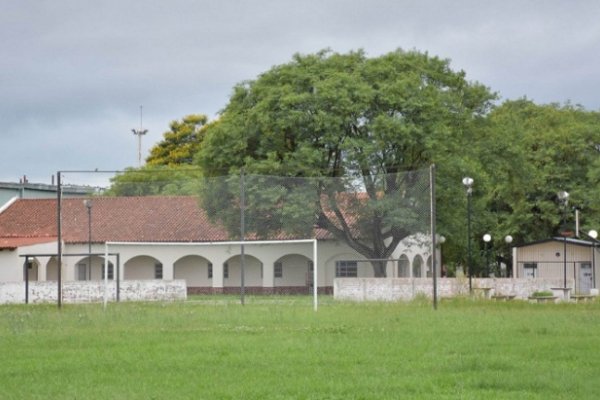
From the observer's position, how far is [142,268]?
136ft

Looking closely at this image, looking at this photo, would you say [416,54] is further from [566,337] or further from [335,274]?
[566,337]

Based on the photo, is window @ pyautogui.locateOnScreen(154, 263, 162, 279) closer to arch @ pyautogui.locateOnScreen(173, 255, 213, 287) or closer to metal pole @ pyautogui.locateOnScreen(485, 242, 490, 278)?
arch @ pyautogui.locateOnScreen(173, 255, 213, 287)

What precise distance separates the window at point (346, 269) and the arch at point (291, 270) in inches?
40.9

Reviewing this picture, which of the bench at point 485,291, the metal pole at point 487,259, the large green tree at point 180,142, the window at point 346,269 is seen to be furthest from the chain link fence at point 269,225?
the large green tree at point 180,142

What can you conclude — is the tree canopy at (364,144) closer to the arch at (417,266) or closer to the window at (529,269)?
the arch at (417,266)

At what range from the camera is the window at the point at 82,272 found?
4341 cm

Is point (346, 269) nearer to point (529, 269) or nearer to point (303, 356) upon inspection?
point (529, 269)

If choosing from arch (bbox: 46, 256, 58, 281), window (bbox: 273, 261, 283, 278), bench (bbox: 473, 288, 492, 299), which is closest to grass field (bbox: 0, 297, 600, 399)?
bench (bbox: 473, 288, 492, 299)

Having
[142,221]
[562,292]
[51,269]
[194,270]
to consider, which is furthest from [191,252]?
[562,292]

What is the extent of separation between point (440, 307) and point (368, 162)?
17.2 meters

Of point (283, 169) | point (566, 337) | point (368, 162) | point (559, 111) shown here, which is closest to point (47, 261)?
point (283, 169)

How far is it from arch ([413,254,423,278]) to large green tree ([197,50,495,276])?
26.4ft

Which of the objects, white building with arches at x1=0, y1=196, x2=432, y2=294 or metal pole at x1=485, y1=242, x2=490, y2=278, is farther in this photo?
metal pole at x1=485, y1=242, x2=490, y2=278

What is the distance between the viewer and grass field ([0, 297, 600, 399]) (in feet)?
35.7
